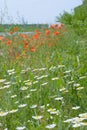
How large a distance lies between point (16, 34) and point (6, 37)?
199mm

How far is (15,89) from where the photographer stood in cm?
409

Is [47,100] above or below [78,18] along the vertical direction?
below

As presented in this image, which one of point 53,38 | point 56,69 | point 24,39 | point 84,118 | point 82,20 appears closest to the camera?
point 84,118

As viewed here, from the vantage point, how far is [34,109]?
3.40 meters

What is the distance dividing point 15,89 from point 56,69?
2.25 ft

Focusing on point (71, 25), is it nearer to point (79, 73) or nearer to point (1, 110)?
point (79, 73)

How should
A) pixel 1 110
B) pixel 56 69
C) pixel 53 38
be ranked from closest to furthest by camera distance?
pixel 1 110 → pixel 56 69 → pixel 53 38

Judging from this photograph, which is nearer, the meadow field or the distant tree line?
the meadow field

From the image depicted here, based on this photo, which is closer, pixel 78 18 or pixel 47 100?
pixel 47 100

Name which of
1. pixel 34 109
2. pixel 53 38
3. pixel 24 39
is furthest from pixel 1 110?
pixel 53 38

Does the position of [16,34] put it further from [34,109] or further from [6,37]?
[34,109]

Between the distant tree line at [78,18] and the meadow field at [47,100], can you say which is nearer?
the meadow field at [47,100]

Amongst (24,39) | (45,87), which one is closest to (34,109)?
(45,87)

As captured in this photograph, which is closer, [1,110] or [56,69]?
[1,110]
